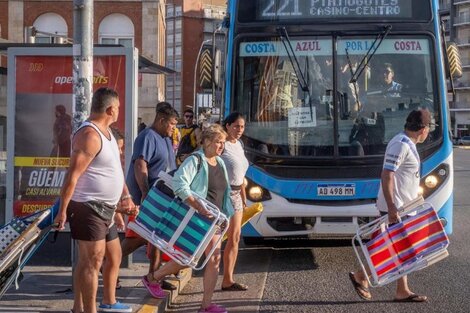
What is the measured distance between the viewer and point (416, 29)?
29.5 feet

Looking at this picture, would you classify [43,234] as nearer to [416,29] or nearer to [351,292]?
[351,292]

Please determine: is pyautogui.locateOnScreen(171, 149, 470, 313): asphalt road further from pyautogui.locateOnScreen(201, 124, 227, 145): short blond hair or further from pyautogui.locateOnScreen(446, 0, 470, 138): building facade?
pyautogui.locateOnScreen(446, 0, 470, 138): building facade

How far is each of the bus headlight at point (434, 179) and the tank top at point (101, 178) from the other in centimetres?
435

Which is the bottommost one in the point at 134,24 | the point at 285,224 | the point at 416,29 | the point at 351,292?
the point at 351,292

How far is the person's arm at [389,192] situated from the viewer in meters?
6.75

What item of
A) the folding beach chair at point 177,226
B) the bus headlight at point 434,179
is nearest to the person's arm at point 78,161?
the folding beach chair at point 177,226

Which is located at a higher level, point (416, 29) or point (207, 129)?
point (416, 29)

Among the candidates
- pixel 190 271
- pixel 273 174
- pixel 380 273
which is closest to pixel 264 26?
pixel 273 174

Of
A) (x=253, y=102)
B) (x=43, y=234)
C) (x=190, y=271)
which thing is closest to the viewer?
(x=43, y=234)

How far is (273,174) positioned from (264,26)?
1840mm

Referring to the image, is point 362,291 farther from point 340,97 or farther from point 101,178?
point 101,178

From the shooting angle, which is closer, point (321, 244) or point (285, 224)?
point (285, 224)

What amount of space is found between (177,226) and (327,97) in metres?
3.43

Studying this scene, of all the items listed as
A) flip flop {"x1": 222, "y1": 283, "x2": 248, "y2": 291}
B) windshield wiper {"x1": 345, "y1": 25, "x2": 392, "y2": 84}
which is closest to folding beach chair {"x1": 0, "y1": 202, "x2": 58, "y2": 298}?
flip flop {"x1": 222, "y1": 283, "x2": 248, "y2": 291}
